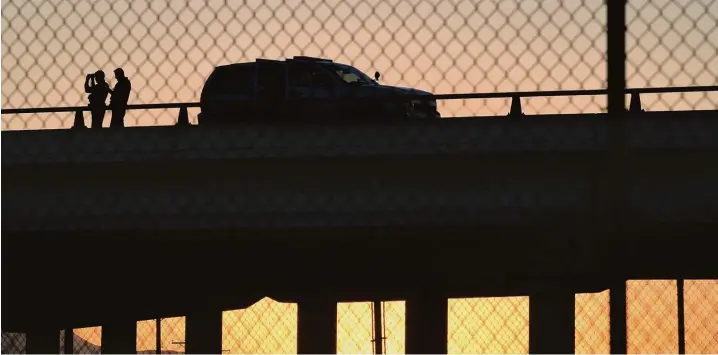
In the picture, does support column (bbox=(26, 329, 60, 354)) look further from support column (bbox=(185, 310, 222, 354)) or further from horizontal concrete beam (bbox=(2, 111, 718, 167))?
horizontal concrete beam (bbox=(2, 111, 718, 167))

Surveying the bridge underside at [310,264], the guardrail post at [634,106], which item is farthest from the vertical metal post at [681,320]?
the guardrail post at [634,106]

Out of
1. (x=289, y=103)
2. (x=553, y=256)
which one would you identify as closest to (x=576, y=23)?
(x=553, y=256)

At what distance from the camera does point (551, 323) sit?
112 feet

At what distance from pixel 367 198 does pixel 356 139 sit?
12.8 ft

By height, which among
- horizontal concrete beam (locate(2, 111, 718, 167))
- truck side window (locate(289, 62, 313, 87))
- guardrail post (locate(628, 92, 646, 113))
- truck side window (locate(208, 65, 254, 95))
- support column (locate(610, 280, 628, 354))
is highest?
Answer: truck side window (locate(208, 65, 254, 95))

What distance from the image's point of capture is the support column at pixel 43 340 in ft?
146

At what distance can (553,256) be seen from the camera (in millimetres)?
9625

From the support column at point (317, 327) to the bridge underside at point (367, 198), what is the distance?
10.6 metres

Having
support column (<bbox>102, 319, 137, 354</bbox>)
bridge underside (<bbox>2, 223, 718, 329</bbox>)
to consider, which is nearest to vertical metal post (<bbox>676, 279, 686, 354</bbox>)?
bridge underside (<bbox>2, 223, 718, 329</bbox>)

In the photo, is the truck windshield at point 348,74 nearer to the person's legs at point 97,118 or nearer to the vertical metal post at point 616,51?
the person's legs at point 97,118

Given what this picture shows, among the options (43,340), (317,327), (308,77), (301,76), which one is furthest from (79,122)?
(43,340)

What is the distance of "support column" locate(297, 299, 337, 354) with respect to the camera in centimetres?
3703

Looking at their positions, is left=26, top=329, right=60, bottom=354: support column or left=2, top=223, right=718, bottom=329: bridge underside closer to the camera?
left=2, top=223, right=718, bottom=329: bridge underside

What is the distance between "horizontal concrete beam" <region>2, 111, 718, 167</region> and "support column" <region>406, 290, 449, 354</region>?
21566 millimetres
